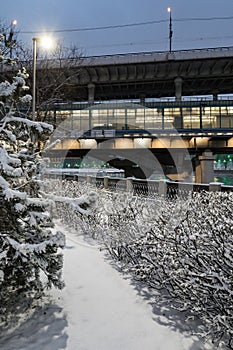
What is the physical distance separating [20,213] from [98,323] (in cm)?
181

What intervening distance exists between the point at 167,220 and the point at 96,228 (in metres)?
3.11

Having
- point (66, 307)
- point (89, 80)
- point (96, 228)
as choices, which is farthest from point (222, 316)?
point (89, 80)

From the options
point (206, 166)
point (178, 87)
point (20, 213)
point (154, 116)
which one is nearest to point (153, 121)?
point (154, 116)

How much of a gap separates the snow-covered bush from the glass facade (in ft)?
63.1

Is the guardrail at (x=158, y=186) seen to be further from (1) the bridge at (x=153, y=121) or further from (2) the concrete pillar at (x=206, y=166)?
(2) the concrete pillar at (x=206, y=166)

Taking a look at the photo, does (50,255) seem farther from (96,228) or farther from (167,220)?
(96,228)

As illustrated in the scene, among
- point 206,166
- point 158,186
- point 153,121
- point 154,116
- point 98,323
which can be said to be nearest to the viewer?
point 98,323

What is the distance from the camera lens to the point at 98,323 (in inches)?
141

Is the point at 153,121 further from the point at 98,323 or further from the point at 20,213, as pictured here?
the point at 20,213

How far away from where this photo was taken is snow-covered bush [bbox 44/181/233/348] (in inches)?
120

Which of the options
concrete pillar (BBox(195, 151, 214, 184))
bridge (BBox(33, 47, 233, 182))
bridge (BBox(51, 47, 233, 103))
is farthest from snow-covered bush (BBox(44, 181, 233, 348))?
bridge (BBox(51, 47, 233, 103))

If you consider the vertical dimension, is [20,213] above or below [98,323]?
above

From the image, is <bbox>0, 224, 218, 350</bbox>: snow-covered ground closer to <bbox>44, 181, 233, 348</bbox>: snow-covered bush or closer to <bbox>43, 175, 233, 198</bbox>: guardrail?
<bbox>44, 181, 233, 348</bbox>: snow-covered bush

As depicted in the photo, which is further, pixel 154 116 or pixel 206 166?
pixel 154 116
